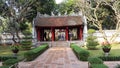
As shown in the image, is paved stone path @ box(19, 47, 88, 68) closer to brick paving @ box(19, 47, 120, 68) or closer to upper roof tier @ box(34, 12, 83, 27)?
brick paving @ box(19, 47, 120, 68)

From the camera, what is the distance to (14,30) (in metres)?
27.0


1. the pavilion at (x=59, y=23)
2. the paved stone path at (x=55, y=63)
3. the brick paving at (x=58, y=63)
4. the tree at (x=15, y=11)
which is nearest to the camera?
the brick paving at (x=58, y=63)

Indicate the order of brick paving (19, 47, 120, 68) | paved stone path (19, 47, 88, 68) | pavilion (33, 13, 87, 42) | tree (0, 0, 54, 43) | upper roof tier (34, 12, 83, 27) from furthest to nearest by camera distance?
upper roof tier (34, 12, 83, 27), pavilion (33, 13, 87, 42), tree (0, 0, 54, 43), paved stone path (19, 47, 88, 68), brick paving (19, 47, 120, 68)

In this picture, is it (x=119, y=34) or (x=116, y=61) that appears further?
(x=119, y=34)

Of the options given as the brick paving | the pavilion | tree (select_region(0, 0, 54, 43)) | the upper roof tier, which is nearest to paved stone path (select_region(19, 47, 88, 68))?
the brick paving

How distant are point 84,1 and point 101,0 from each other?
193 centimetres

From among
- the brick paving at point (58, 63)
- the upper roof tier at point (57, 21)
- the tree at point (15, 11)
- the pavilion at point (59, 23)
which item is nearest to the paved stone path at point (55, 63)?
the brick paving at point (58, 63)

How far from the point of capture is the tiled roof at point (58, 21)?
30891 millimetres

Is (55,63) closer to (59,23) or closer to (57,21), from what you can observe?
(59,23)

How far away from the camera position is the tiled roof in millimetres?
30891

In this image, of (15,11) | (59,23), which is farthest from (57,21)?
(15,11)

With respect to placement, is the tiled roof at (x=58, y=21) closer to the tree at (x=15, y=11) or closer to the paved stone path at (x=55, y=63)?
the tree at (x=15, y=11)

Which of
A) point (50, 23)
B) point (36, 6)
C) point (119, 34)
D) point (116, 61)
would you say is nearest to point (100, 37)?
point (119, 34)

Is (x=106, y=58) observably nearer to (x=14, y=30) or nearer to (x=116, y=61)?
(x=116, y=61)
